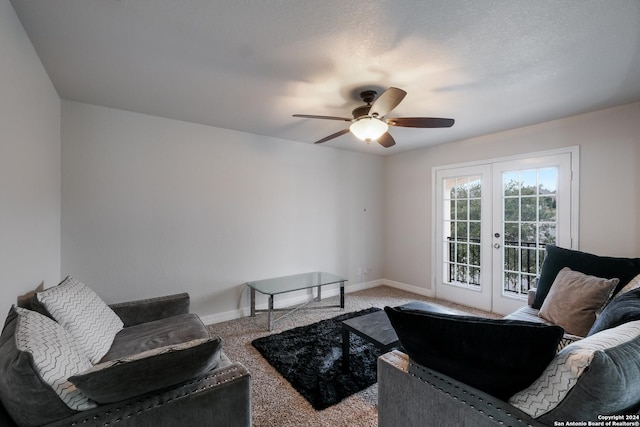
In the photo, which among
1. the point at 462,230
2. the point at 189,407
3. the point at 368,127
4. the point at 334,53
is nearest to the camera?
the point at 189,407

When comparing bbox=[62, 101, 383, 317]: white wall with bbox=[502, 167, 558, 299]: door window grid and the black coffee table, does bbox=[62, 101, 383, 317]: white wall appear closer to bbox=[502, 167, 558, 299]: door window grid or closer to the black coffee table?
the black coffee table

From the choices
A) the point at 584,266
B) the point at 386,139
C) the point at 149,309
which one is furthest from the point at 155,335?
the point at 584,266

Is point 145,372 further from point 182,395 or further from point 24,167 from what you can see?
point 24,167

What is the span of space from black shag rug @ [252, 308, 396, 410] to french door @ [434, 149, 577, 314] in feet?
6.97

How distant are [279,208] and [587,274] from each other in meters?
3.28

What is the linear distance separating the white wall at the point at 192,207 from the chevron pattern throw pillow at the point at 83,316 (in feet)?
3.27

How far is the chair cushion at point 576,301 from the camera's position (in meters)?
1.96

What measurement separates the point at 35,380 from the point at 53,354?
0.19 metres

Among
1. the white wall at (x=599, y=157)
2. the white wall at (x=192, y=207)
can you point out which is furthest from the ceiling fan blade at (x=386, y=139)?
the white wall at (x=599, y=157)

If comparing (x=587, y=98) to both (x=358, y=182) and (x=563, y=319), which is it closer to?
(x=563, y=319)

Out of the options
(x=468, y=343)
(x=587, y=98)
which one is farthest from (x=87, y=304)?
(x=587, y=98)

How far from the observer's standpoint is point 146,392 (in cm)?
108

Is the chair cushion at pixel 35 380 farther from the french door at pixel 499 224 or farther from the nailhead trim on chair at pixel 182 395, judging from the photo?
the french door at pixel 499 224

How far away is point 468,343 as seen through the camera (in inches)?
40.4
